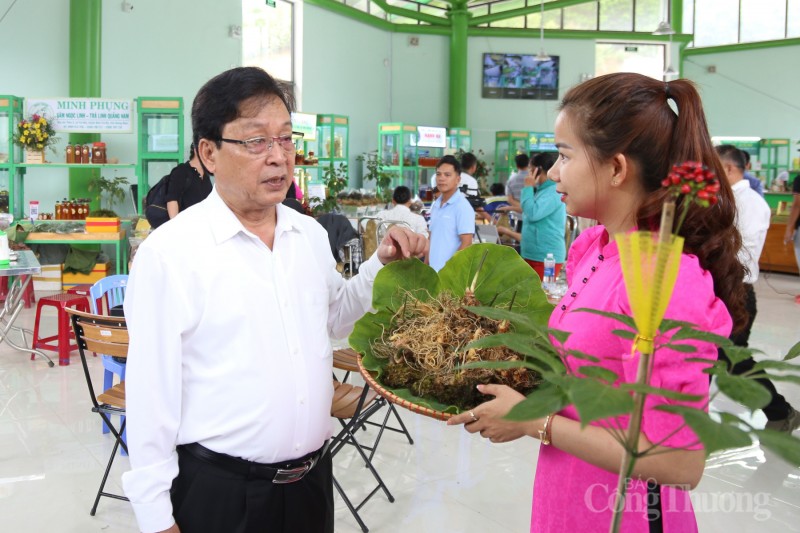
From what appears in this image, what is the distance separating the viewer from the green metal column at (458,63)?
1700 cm

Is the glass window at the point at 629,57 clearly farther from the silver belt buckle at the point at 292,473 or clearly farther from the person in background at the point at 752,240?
the silver belt buckle at the point at 292,473

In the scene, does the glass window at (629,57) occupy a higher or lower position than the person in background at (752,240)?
higher

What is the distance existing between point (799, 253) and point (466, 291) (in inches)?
301

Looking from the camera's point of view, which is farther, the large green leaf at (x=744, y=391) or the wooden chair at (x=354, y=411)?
the wooden chair at (x=354, y=411)

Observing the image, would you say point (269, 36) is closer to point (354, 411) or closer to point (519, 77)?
point (519, 77)

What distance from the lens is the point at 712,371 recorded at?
0.77 metres

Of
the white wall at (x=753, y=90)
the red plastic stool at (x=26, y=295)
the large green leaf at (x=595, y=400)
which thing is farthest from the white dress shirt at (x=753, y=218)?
the white wall at (x=753, y=90)

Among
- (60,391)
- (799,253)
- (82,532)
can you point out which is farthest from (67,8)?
(799,253)

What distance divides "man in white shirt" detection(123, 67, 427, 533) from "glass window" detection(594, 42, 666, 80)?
18345mm

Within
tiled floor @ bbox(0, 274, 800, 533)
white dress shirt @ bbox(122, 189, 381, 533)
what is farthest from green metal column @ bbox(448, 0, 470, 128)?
white dress shirt @ bbox(122, 189, 381, 533)

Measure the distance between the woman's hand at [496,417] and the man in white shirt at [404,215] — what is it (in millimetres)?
5416

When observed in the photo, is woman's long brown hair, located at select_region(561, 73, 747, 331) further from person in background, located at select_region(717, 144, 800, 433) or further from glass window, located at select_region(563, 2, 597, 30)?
glass window, located at select_region(563, 2, 597, 30)

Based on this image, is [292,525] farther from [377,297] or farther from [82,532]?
[82,532]

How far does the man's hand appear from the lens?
1.62 metres
